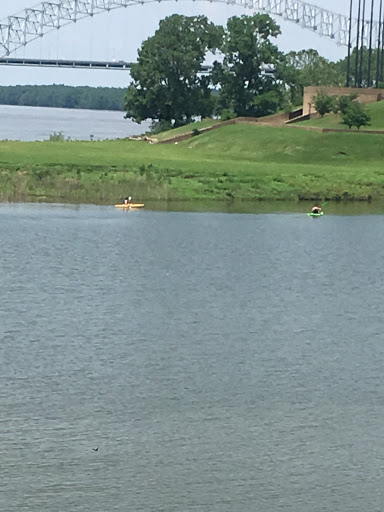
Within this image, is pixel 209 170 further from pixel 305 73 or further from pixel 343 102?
pixel 305 73

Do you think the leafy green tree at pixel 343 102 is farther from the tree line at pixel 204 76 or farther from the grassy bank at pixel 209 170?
the tree line at pixel 204 76

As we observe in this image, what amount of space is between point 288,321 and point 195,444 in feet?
41.7

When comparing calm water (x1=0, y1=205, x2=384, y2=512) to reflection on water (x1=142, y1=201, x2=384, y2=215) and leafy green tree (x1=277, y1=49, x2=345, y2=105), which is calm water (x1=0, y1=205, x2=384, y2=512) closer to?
reflection on water (x1=142, y1=201, x2=384, y2=215)

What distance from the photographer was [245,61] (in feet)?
465

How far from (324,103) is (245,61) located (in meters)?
27.0

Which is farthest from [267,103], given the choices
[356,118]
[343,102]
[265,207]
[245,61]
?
[265,207]

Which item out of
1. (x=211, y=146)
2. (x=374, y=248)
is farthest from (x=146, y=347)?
(x=211, y=146)

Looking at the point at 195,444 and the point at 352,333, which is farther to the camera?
the point at 352,333

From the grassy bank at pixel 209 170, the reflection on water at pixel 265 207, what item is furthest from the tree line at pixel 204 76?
the reflection on water at pixel 265 207

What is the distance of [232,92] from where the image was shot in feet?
467

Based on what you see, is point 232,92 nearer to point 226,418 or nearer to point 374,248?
point 374,248

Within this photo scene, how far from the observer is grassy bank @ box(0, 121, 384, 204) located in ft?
245

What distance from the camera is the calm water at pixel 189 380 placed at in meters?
24.1

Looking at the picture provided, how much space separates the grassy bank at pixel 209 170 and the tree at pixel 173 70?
3890 cm
